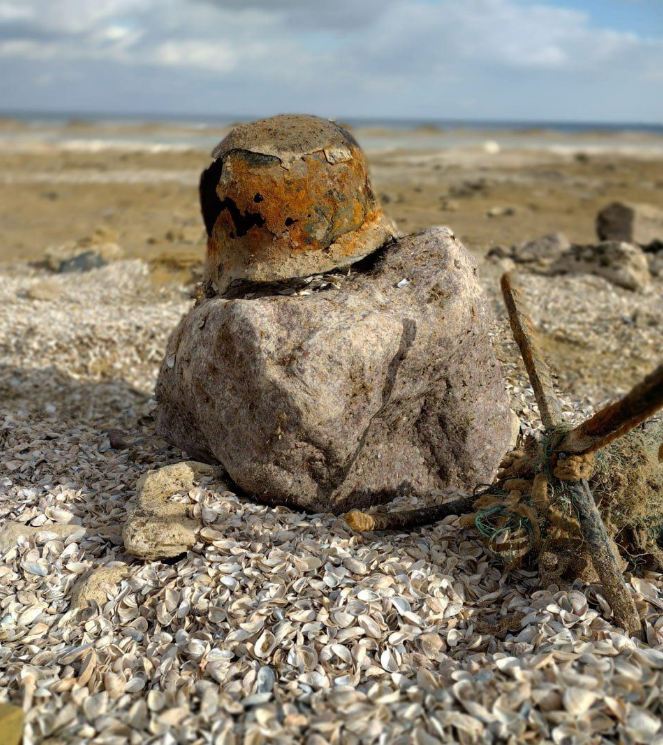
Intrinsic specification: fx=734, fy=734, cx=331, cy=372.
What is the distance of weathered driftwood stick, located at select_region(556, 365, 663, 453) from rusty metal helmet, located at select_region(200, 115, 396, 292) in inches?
64.5

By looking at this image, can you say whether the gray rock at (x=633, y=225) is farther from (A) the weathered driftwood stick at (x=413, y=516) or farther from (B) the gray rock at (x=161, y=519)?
(B) the gray rock at (x=161, y=519)

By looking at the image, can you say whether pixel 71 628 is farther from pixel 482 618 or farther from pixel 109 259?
pixel 109 259

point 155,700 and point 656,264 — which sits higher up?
point 656,264

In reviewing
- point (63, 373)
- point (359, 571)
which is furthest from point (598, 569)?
point (63, 373)

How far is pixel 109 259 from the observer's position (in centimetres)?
1027

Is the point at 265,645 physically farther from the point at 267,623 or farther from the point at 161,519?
the point at 161,519

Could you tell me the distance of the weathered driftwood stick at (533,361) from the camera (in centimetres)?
334

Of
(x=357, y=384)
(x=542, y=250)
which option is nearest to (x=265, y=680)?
(x=357, y=384)

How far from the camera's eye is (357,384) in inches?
136

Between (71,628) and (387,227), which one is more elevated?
(387,227)

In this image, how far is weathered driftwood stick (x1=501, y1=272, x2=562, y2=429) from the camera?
3.34 metres

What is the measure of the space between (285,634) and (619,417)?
150 cm

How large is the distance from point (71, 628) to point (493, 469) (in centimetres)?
228

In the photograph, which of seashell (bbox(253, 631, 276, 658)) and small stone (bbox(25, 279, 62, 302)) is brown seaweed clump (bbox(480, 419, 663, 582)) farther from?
small stone (bbox(25, 279, 62, 302))
